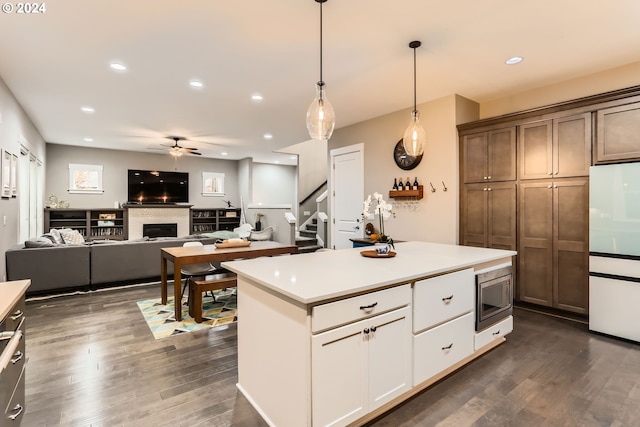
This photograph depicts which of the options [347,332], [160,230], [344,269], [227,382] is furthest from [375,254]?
[160,230]

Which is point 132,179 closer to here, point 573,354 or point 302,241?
point 302,241

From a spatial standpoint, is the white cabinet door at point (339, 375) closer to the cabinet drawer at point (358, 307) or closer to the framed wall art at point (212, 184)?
the cabinet drawer at point (358, 307)

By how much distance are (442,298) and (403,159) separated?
3.01 meters

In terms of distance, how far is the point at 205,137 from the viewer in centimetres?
697

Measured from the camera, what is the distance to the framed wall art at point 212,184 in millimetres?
9961

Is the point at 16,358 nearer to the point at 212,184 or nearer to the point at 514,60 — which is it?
the point at 514,60

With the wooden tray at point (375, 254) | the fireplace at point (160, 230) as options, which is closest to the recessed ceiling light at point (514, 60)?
the wooden tray at point (375, 254)

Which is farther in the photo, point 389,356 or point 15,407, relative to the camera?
point 389,356

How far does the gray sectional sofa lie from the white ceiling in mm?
2141

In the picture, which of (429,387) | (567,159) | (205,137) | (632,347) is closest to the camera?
(429,387)

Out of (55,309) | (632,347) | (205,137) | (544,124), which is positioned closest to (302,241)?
(205,137)

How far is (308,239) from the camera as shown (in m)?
7.86

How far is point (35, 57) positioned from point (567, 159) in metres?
5.76

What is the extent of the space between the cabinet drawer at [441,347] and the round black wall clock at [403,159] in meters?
2.72
